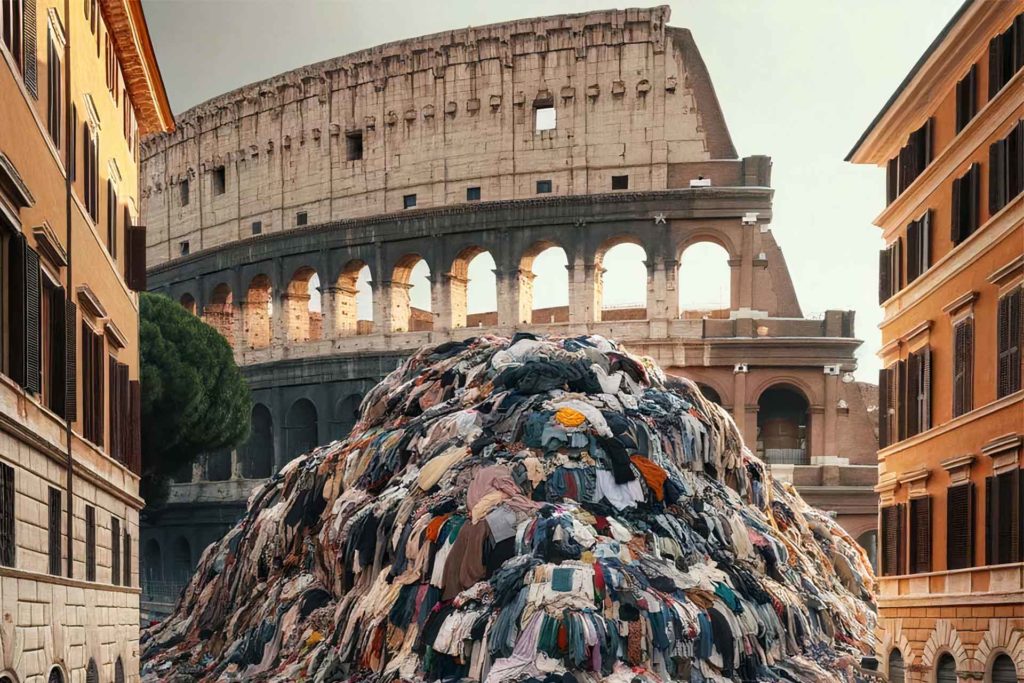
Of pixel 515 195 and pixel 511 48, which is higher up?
pixel 511 48

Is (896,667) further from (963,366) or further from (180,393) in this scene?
(180,393)

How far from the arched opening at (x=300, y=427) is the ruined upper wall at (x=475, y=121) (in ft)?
18.9

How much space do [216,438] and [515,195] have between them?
10.7 metres

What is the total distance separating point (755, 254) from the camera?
37406mm

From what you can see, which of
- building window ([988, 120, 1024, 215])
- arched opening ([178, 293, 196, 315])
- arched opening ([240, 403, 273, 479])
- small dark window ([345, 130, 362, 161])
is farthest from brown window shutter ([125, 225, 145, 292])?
arched opening ([178, 293, 196, 315])

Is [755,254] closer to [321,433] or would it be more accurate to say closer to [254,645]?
[321,433]

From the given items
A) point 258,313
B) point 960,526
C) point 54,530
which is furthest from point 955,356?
point 258,313

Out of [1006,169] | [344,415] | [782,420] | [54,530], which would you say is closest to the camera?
[54,530]

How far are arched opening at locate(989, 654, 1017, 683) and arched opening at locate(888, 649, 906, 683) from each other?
3.81 meters

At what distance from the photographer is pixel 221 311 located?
44750 millimetres

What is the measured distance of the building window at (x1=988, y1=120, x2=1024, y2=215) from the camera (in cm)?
1466

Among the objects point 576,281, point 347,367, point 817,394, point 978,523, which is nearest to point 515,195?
point 576,281

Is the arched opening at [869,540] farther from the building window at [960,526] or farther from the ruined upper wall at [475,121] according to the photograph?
the building window at [960,526]

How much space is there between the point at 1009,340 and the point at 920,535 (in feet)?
13.6
